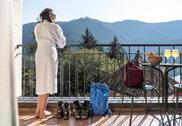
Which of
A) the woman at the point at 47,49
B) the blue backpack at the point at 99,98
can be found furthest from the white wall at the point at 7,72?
the blue backpack at the point at 99,98

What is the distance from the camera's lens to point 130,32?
81.7 feet

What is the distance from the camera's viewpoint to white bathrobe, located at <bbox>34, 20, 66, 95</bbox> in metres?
4.77

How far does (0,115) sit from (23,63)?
6364 mm

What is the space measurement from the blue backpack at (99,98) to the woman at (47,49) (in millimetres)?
564

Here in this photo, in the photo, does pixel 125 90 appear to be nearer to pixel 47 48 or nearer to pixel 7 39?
pixel 47 48

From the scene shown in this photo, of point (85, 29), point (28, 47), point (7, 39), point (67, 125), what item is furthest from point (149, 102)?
point (85, 29)

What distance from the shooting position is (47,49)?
4.77m

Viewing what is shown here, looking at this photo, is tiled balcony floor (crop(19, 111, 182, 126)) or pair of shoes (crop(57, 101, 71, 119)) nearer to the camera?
tiled balcony floor (crop(19, 111, 182, 126))

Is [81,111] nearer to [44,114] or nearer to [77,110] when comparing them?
[77,110]

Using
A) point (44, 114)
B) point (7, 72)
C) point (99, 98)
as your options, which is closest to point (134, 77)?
point (99, 98)

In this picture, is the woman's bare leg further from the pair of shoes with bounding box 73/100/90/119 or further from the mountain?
the mountain

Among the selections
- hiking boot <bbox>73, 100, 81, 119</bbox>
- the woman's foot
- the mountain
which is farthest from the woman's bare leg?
the mountain

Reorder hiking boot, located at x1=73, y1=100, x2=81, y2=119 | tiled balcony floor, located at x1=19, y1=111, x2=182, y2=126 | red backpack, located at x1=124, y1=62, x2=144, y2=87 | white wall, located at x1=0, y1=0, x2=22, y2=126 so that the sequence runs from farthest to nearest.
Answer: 1. hiking boot, located at x1=73, y1=100, x2=81, y2=119
2. tiled balcony floor, located at x1=19, y1=111, x2=182, y2=126
3. red backpack, located at x1=124, y1=62, x2=144, y2=87
4. white wall, located at x1=0, y1=0, x2=22, y2=126

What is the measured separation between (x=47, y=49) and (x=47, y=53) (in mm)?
50
